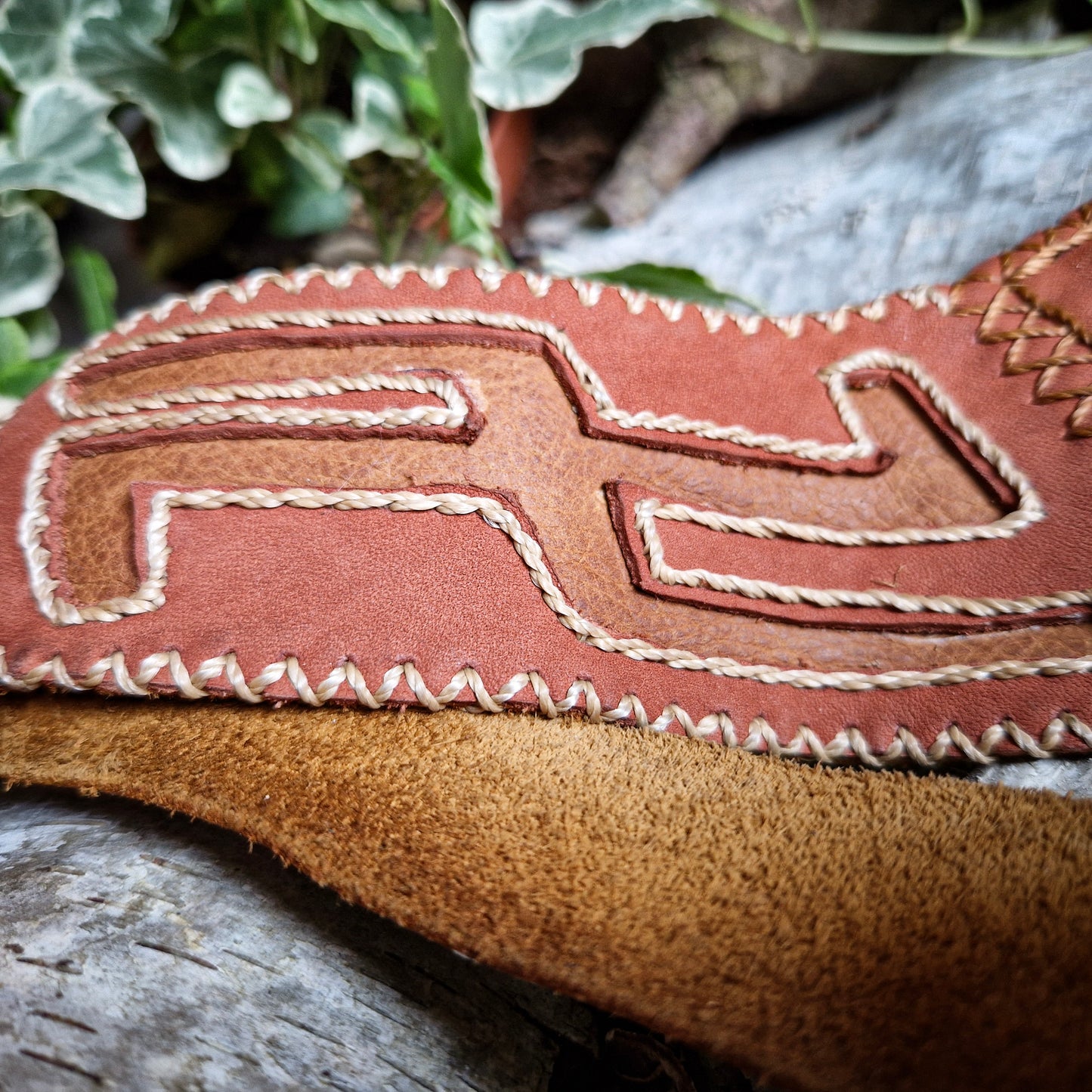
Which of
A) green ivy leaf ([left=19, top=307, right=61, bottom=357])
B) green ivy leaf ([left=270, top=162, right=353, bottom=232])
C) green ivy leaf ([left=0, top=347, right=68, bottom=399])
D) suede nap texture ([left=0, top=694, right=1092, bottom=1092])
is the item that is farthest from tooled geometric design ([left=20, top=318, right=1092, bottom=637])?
green ivy leaf ([left=270, top=162, right=353, bottom=232])

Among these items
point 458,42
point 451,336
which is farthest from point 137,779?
point 458,42

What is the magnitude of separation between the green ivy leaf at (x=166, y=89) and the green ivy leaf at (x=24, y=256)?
0.14 meters

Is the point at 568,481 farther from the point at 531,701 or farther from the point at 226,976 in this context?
the point at 226,976

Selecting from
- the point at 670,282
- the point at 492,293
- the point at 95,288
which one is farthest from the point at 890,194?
the point at 95,288

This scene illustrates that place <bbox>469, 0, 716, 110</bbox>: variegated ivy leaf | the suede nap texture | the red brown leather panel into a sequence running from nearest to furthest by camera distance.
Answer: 1. the suede nap texture
2. the red brown leather panel
3. <bbox>469, 0, 716, 110</bbox>: variegated ivy leaf

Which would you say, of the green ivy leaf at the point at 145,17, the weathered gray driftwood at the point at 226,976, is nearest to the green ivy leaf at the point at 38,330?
the green ivy leaf at the point at 145,17

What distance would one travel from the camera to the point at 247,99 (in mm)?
786

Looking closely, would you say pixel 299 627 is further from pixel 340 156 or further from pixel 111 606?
pixel 340 156

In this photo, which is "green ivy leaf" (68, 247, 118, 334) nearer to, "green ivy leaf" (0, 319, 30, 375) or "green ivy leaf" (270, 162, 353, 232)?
"green ivy leaf" (0, 319, 30, 375)

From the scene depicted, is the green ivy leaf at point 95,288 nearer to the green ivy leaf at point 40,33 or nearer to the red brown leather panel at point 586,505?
the green ivy leaf at point 40,33

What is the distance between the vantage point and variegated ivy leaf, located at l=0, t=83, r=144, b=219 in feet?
2.23

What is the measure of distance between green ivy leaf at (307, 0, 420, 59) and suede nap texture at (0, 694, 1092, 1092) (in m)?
0.63

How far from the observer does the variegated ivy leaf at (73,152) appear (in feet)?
2.23

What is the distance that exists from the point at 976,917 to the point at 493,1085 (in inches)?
10.2
